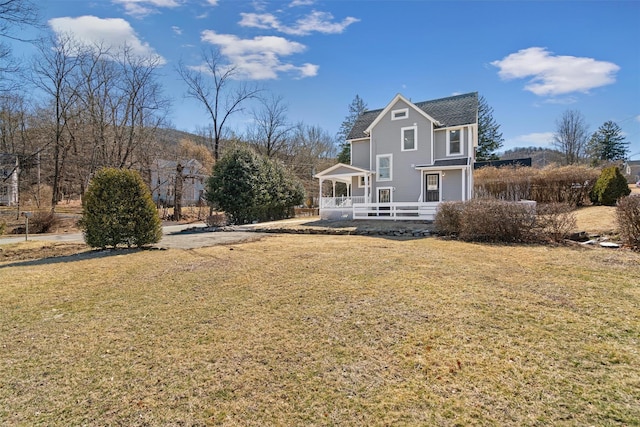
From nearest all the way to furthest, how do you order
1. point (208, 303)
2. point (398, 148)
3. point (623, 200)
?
point (208, 303) < point (623, 200) < point (398, 148)

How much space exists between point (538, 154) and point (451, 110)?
36.8 meters

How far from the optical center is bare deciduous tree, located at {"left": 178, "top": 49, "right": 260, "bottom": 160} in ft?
99.7

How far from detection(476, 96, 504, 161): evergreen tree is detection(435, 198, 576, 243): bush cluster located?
122ft

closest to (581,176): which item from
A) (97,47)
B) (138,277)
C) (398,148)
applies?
(398,148)

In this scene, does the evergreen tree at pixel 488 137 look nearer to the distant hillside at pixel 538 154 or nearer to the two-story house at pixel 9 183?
the distant hillside at pixel 538 154

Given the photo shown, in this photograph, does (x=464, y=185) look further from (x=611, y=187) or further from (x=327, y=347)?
(x=327, y=347)

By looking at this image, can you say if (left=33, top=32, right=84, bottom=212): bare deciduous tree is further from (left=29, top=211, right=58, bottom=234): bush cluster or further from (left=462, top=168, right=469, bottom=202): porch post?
(left=462, top=168, right=469, bottom=202): porch post

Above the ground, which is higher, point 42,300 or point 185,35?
point 185,35

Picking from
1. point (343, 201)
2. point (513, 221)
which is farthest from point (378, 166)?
point (513, 221)

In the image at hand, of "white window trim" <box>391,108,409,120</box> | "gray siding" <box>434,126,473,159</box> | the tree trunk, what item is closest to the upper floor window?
"gray siding" <box>434,126,473,159</box>

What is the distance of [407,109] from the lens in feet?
66.6

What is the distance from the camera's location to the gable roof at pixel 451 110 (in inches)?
760

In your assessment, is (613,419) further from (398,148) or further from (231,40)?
(231,40)

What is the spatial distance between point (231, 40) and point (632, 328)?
79.9 ft
